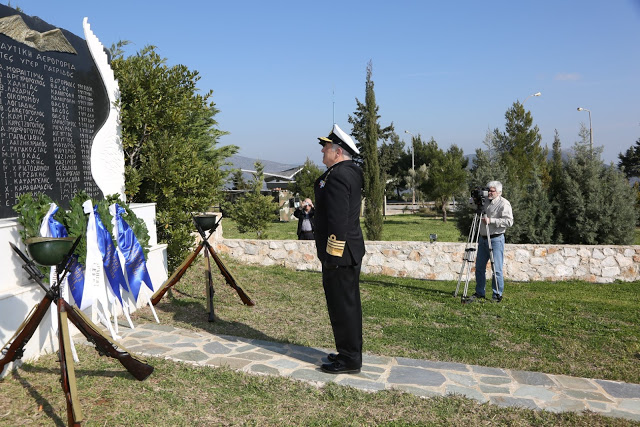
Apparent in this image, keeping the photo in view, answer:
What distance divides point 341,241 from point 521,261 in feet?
24.3

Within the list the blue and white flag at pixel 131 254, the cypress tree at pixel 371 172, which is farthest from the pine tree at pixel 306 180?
the blue and white flag at pixel 131 254

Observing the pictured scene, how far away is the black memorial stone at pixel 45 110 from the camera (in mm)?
4969

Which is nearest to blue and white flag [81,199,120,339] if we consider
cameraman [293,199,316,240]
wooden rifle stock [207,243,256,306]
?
wooden rifle stock [207,243,256,306]

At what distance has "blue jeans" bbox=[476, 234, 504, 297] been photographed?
7.92m

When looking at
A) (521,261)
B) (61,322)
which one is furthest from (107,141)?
(521,261)

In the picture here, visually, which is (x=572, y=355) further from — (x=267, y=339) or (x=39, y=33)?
(x=39, y=33)

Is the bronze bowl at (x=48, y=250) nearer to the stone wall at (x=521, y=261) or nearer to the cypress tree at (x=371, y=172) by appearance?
the stone wall at (x=521, y=261)

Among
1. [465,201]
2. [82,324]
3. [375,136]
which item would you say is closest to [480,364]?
[82,324]

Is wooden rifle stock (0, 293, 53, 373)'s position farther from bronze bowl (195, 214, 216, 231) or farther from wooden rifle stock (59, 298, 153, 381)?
bronze bowl (195, 214, 216, 231)

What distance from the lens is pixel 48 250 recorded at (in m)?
3.37

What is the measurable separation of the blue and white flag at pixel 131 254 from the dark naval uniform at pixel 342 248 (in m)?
2.29

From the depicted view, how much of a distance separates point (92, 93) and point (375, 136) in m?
11.7

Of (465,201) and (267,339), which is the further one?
(465,201)

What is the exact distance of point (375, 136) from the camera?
17.2 meters
